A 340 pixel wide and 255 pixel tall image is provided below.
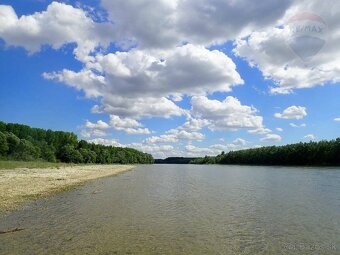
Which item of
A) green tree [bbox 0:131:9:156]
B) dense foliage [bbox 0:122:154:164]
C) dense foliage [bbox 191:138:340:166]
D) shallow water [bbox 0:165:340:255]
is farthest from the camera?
dense foliage [bbox 191:138:340:166]

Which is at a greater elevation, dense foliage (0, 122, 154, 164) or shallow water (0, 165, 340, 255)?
dense foliage (0, 122, 154, 164)

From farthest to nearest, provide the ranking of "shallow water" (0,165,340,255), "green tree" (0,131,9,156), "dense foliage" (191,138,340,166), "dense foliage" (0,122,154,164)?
"dense foliage" (191,138,340,166) < "dense foliage" (0,122,154,164) < "green tree" (0,131,9,156) < "shallow water" (0,165,340,255)

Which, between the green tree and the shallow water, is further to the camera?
the green tree

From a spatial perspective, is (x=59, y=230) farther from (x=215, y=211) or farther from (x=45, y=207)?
(x=215, y=211)

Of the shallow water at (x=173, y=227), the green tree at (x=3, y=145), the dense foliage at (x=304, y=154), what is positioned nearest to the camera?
the shallow water at (x=173, y=227)

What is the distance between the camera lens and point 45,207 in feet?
93.2

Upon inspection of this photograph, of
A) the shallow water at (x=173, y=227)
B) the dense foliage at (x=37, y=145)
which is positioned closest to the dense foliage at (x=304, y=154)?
the dense foliage at (x=37, y=145)

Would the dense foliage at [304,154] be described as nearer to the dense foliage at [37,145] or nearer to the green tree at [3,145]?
the dense foliage at [37,145]

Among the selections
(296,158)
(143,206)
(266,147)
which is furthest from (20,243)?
(266,147)

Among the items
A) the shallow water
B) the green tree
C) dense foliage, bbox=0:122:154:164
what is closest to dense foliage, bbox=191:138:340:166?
dense foliage, bbox=0:122:154:164

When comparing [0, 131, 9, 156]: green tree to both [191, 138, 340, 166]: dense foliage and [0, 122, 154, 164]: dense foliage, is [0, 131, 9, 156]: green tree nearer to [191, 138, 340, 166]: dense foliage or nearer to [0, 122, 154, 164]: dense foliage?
[0, 122, 154, 164]: dense foliage

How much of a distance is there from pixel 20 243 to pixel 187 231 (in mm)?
8298

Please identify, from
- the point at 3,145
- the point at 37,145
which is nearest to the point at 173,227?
the point at 3,145

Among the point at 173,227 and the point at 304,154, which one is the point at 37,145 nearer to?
the point at 304,154
